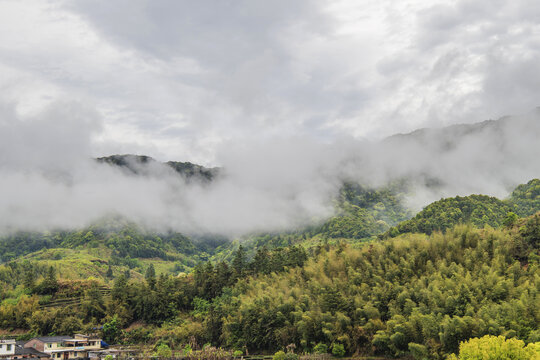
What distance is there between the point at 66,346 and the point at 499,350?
144 feet

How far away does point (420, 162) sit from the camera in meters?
186

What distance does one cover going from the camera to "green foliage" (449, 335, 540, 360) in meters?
23.2

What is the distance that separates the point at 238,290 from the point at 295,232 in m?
108

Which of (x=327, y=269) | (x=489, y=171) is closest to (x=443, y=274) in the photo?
(x=327, y=269)

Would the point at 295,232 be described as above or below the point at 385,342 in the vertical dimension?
above

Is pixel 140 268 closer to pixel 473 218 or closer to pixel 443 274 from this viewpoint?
pixel 473 218

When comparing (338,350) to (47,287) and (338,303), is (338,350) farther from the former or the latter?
(47,287)

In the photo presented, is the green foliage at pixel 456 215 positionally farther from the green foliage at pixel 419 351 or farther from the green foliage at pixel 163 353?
the green foliage at pixel 419 351

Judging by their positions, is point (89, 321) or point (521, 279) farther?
point (89, 321)

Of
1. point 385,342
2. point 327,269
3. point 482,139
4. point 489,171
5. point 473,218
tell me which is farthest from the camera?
point 482,139

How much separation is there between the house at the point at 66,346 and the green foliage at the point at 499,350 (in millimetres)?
41205

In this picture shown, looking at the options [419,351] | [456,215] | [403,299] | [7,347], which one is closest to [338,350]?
[403,299]

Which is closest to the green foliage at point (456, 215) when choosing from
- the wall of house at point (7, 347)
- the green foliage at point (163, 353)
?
the green foliage at point (163, 353)

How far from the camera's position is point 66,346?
49719mm
